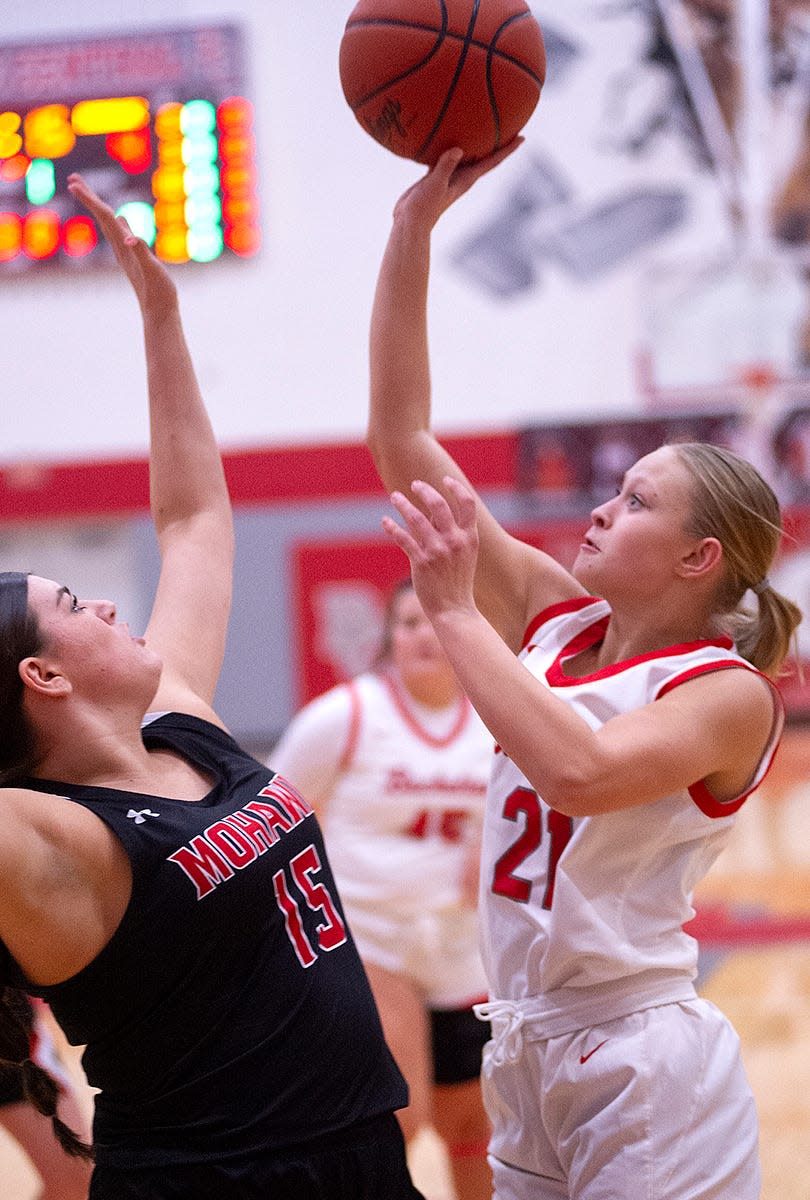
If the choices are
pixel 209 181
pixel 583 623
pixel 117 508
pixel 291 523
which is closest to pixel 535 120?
pixel 209 181

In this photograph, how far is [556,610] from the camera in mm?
2381

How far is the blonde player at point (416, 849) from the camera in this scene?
12.3 feet

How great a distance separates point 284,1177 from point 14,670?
821 mm

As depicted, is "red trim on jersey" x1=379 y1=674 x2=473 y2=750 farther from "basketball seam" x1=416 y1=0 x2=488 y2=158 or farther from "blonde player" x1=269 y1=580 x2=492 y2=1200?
"basketball seam" x1=416 y1=0 x2=488 y2=158

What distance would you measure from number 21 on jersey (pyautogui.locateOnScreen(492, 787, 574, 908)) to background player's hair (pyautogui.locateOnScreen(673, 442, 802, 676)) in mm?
416

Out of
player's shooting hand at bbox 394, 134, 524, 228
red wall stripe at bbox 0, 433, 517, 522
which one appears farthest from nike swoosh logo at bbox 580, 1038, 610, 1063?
red wall stripe at bbox 0, 433, 517, 522

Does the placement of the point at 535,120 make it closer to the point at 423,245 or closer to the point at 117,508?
the point at 117,508

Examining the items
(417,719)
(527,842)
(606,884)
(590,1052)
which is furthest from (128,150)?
(590,1052)

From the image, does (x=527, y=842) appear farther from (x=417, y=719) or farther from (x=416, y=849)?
(x=417, y=719)

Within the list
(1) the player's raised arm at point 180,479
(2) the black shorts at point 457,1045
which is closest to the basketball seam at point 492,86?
(1) the player's raised arm at point 180,479

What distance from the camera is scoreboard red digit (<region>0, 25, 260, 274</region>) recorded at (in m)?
8.73

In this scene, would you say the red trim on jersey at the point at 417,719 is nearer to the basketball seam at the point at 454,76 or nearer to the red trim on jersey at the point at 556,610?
the red trim on jersey at the point at 556,610

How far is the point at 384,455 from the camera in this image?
95.8 inches

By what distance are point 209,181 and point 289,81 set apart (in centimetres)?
Answer: 122
